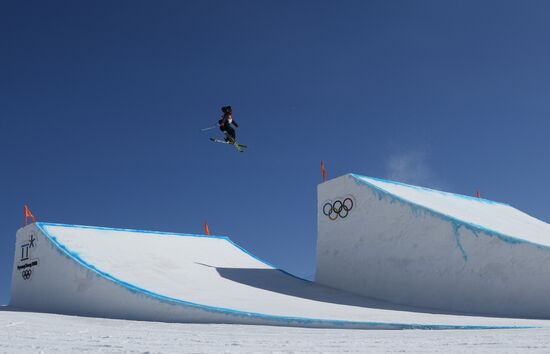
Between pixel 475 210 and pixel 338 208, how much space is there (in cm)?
500

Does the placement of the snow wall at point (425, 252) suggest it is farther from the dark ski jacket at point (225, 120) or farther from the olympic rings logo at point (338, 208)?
the dark ski jacket at point (225, 120)

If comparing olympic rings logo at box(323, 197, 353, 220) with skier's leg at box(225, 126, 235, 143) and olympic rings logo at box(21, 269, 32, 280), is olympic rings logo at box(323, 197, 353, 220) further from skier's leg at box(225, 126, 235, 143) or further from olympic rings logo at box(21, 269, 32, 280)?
olympic rings logo at box(21, 269, 32, 280)

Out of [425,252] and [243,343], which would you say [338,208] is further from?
[243,343]

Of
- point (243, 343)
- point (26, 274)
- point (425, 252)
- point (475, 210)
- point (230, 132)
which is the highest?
point (230, 132)

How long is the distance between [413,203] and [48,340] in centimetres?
990

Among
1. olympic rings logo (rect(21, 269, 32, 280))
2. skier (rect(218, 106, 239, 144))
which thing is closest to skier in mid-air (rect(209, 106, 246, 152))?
skier (rect(218, 106, 239, 144))

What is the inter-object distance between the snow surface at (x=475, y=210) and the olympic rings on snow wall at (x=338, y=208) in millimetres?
819

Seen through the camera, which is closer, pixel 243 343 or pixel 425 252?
pixel 243 343

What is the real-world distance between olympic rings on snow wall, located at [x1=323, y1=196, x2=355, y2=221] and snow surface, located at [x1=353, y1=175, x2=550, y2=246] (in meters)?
0.82

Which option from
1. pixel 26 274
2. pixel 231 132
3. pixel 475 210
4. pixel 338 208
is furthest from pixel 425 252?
pixel 26 274

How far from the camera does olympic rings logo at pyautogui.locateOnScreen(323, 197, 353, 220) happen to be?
15.0 m

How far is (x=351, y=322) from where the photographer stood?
8.41m

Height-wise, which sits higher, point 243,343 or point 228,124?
point 228,124

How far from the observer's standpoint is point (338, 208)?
605 inches
